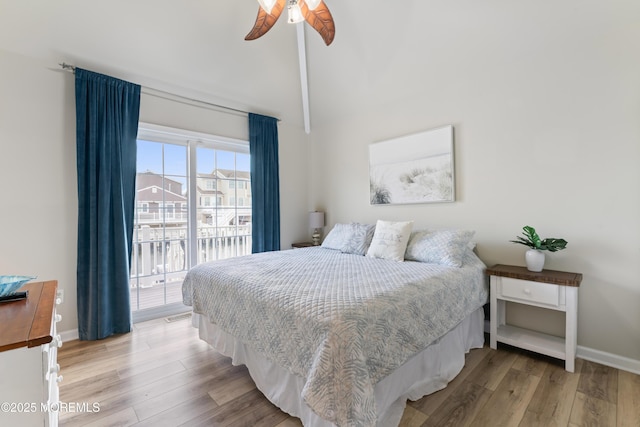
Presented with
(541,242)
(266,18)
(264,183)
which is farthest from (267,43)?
(541,242)

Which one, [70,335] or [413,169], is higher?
[413,169]

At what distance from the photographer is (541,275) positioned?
213 centimetres

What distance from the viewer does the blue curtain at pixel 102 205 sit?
8.43 ft

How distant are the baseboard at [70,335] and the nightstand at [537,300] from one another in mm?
3660

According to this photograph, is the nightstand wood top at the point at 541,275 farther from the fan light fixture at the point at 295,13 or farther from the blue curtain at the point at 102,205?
the blue curtain at the point at 102,205

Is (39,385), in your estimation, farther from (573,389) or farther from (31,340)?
(573,389)

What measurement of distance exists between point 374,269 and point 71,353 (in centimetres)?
257

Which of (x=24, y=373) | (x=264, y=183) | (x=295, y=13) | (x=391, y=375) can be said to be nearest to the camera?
(x=24, y=373)

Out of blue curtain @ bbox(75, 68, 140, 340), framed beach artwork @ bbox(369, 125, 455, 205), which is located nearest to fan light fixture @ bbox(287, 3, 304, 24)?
framed beach artwork @ bbox(369, 125, 455, 205)

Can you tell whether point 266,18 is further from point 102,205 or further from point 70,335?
point 70,335

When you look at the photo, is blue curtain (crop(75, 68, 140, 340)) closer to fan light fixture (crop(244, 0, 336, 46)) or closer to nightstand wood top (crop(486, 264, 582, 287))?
fan light fixture (crop(244, 0, 336, 46))

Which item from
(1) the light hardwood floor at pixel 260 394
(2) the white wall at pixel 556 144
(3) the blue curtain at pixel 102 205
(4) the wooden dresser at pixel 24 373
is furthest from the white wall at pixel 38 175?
(2) the white wall at pixel 556 144

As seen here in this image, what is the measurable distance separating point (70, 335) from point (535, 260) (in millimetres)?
4022

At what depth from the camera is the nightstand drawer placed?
81.5 inches
